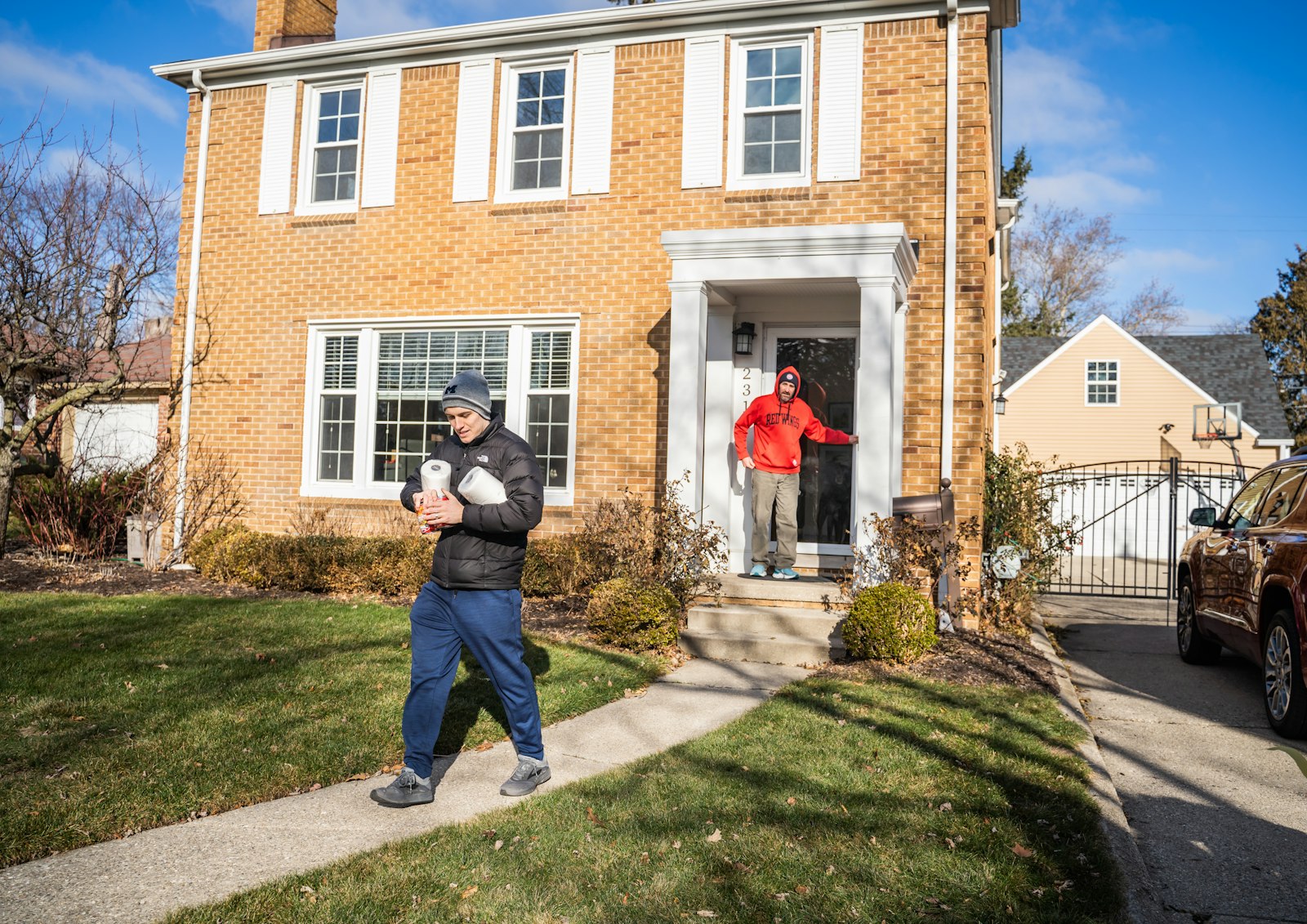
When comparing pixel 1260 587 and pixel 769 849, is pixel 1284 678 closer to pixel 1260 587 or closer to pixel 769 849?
pixel 1260 587

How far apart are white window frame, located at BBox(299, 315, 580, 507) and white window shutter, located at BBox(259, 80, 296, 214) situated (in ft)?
5.41

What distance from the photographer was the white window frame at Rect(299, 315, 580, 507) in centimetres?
1073

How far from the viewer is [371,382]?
37.4 ft

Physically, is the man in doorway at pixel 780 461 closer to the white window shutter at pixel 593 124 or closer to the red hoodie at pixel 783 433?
the red hoodie at pixel 783 433

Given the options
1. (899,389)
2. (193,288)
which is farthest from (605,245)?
(193,288)

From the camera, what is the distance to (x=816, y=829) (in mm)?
4043

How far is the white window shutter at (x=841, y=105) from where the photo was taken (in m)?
9.74

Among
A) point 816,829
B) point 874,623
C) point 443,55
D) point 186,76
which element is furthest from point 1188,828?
point 186,76

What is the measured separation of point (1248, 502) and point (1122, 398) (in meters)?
22.8

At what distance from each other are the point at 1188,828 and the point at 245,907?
13.2 ft

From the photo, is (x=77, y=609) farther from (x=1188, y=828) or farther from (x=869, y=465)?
(x=1188, y=828)

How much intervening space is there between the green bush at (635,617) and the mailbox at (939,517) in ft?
6.92

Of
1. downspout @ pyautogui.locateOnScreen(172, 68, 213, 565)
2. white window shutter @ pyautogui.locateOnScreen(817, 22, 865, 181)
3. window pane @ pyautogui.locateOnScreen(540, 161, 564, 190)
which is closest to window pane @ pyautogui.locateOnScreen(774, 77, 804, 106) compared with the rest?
white window shutter @ pyautogui.locateOnScreen(817, 22, 865, 181)

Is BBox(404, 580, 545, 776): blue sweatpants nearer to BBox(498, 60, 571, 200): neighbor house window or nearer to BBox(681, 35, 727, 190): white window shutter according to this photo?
BBox(681, 35, 727, 190): white window shutter
